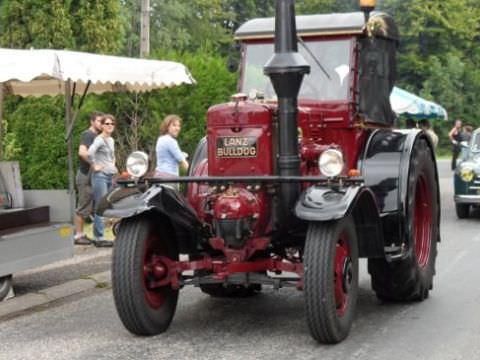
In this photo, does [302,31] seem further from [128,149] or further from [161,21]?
[161,21]

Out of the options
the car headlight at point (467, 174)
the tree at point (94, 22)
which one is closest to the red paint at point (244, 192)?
the car headlight at point (467, 174)

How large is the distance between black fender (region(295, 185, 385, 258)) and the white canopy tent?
10.8ft

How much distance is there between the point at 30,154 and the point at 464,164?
733 centimetres

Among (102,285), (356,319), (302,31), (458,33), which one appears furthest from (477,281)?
(458,33)

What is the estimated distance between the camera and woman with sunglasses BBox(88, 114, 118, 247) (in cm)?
1167

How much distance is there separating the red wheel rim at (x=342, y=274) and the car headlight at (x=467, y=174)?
9.19m

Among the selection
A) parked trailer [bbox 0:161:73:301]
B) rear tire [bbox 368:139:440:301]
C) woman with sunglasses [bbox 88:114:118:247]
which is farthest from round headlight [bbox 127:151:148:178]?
woman with sunglasses [bbox 88:114:118:247]

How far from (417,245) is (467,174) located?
731cm

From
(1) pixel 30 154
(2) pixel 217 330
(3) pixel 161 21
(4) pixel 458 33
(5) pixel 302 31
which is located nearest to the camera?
(2) pixel 217 330

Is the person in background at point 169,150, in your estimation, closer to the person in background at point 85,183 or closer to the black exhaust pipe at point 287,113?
the person in background at point 85,183

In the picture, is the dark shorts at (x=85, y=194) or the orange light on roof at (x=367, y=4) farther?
the dark shorts at (x=85, y=194)

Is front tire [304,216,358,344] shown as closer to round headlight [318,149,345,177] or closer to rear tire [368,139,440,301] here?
round headlight [318,149,345,177]

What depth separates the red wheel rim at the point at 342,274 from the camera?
261 inches

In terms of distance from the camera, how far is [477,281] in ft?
30.2
